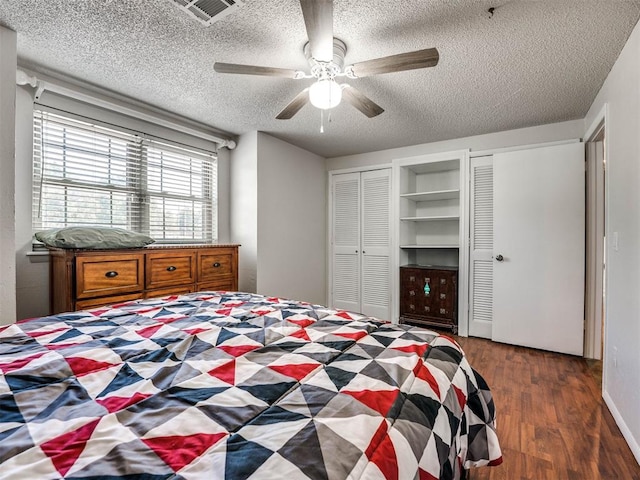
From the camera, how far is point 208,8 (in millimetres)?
1667

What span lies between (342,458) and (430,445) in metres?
0.30

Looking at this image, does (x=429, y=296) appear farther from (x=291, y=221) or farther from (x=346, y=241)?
(x=291, y=221)

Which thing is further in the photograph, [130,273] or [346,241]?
[346,241]

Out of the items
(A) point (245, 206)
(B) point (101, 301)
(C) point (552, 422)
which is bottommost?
(C) point (552, 422)

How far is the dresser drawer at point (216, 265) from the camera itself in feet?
10.1

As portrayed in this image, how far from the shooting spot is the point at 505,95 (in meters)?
2.73

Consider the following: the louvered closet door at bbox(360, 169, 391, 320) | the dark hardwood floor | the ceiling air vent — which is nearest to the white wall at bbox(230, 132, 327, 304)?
→ the louvered closet door at bbox(360, 169, 391, 320)

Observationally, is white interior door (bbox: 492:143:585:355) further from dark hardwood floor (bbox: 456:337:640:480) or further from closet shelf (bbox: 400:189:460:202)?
closet shelf (bbox: 400:189:460:202)

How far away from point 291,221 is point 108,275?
7.17 feet

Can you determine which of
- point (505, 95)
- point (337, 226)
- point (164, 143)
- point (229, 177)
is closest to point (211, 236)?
point (229, 177)

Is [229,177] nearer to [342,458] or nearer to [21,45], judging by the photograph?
[21,45]

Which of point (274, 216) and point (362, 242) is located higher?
point (274, 216)

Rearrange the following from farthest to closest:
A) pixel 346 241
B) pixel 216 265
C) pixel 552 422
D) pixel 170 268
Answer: pixel 346 241 < pixel 216 265 < pixel 170 268 < pixel 552 422

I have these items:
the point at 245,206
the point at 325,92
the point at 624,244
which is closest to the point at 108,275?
the point at 245,206
